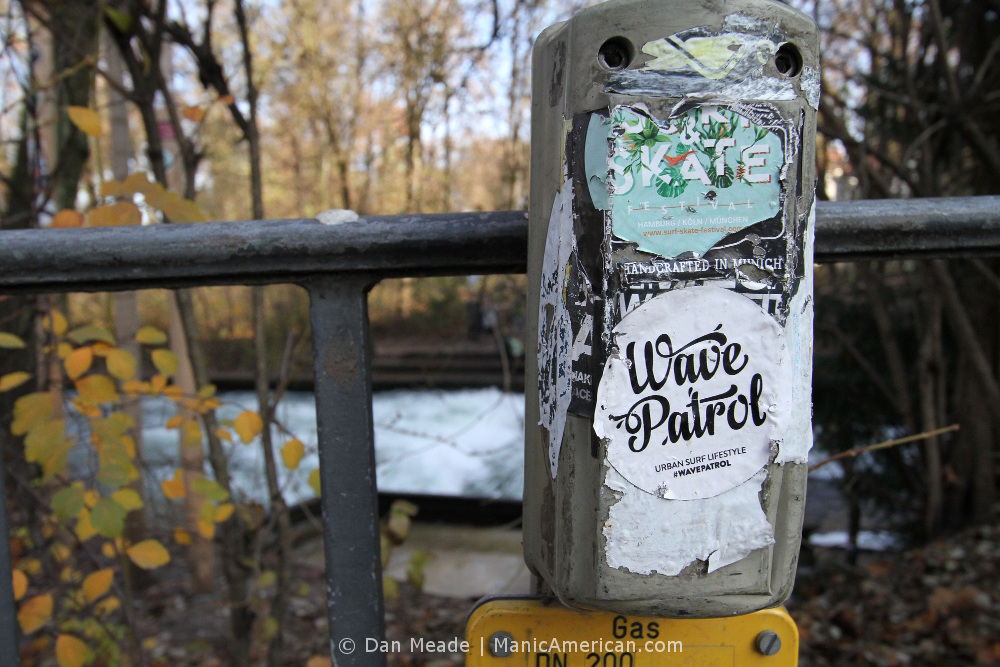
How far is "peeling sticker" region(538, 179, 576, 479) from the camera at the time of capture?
78 cm

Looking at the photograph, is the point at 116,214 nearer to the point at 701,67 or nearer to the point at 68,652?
the point at 68,652

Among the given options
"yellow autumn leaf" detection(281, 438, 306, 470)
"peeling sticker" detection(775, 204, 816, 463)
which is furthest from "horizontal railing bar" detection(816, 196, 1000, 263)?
"yellow autumn leaf" detection(281, 438, 306, 470)

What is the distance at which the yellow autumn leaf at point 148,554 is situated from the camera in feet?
6.12

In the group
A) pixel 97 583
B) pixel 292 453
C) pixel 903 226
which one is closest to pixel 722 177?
pixel 903 226

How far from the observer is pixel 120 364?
5.53ft

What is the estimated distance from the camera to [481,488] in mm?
7457

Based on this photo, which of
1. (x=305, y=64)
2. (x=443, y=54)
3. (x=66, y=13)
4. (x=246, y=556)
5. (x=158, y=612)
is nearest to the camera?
(x=246, y=556)

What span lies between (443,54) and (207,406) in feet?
11.4

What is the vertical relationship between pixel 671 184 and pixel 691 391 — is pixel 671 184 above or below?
above

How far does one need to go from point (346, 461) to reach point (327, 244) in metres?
0.30

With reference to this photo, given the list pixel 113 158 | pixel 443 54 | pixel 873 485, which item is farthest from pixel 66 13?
pixel 873 485

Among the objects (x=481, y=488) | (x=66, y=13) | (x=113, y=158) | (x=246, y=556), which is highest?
(x=66, y=13)

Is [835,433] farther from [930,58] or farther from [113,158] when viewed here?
[113,158]

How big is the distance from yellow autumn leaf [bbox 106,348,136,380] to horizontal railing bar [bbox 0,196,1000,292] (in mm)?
768
